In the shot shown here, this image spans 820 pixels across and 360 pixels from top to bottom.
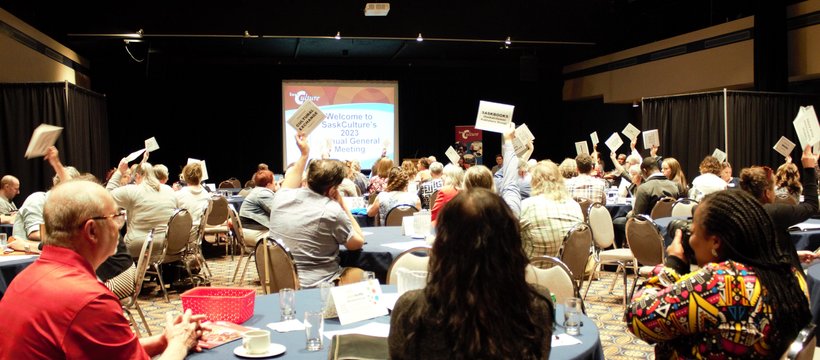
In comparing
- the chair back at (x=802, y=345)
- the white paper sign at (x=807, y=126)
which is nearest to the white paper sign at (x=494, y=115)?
the white paper sign at (x=807, y=126)

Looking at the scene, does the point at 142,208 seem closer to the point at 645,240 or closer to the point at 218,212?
the point at 218,212

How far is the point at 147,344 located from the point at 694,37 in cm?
1285

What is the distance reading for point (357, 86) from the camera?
57.4ft

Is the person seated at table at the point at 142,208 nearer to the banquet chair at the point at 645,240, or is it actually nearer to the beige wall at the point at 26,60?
the banquet chair at the point at 645,240

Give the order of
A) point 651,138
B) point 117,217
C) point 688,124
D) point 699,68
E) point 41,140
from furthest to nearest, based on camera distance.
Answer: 1. point 699,68
2. point 688,124
3. point 651,138
4. point 41,140
5. point 117,217

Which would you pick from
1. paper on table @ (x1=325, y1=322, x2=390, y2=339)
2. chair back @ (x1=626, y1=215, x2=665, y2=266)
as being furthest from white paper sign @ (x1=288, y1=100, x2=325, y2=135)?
paper on table @ (x1=325, y1=322, x2=390, y2=339)

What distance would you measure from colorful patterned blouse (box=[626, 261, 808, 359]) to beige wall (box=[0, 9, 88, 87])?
1039 cm

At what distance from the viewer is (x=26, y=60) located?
439 inches

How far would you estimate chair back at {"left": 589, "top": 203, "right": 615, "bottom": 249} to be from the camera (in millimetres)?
6758

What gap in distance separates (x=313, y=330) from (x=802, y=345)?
150 cm

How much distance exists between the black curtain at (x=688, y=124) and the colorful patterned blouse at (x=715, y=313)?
10.2 meters

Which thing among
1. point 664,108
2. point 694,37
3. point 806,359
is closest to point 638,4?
point 694,37

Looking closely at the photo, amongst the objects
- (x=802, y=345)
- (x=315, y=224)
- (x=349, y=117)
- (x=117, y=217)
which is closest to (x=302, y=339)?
(x=117, y=217)

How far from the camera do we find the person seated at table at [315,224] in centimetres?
443
